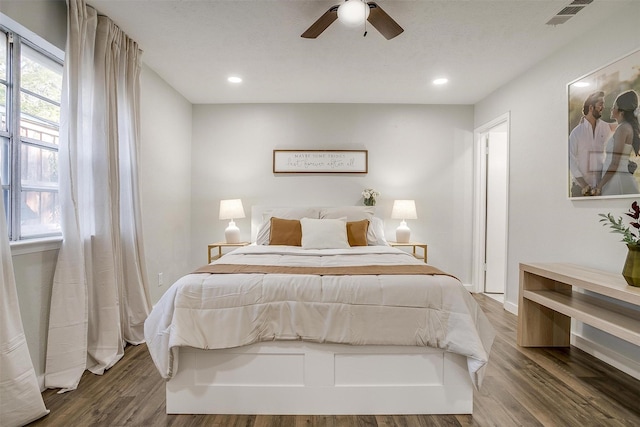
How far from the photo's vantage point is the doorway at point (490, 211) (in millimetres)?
4074

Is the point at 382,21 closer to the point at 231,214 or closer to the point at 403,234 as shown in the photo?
the point at 403,234

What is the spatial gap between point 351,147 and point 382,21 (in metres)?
2.25

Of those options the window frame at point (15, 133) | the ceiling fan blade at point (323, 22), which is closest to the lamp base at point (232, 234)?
the window frame at point (15, 133)

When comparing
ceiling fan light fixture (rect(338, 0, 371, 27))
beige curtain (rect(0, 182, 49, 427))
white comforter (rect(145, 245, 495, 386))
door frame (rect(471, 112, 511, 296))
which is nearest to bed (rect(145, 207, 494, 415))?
white comforter (rect(145, 245, 495, 386))

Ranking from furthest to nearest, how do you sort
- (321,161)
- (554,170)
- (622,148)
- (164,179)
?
1. (321,161)
2. (164,179)
3. (554,170)
4. (622,148)

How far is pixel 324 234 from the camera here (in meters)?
3.15

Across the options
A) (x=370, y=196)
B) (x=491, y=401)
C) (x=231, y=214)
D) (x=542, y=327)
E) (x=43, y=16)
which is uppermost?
(x=43, y=16)

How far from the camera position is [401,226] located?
4004 mm

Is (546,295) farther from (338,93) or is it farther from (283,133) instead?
(283,133)

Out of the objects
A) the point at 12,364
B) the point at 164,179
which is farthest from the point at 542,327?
the point at 164,179

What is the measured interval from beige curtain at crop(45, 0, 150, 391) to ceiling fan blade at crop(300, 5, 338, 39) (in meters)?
1.55

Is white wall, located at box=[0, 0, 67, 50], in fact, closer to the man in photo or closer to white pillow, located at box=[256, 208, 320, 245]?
white pillow, located at box=[256, 208, 320, 245]

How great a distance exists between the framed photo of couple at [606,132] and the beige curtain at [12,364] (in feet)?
12.4

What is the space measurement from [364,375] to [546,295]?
68.2 inches
